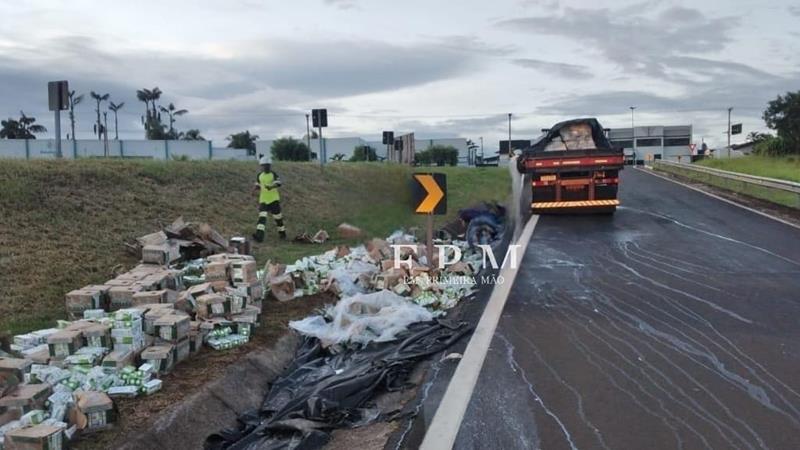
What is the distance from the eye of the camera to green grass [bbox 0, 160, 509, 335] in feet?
27.1

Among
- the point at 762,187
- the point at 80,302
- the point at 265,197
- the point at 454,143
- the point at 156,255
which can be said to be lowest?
the point at 80,302

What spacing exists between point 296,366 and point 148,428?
2022 mm

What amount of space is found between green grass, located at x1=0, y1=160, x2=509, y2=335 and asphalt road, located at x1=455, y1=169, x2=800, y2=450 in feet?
15.5

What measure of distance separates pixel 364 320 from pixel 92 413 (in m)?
2.96

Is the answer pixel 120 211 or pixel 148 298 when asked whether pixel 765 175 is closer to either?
pixel 120 211

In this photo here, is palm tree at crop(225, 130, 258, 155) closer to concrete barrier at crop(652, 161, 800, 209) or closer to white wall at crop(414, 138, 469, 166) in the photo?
white wall at crop(414, 138, 469, 166)

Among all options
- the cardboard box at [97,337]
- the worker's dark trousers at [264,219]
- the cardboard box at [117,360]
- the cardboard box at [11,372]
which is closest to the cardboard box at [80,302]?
the cardboard box at [97,337]

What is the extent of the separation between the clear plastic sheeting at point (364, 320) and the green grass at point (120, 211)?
2.82 m

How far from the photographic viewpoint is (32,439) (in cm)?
402

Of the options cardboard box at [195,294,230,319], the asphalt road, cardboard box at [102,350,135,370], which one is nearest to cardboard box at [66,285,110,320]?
cardboard box at [195,294,230,319]

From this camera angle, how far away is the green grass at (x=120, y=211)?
825cm

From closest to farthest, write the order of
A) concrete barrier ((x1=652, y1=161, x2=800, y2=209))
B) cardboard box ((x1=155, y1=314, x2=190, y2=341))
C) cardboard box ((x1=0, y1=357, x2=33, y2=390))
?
cardboard box ((x1=0, y1=357, x2=33, y2=390))
cardboard box ((x1=155, y1=314, x2=190, y2=341))
concrete barrier ((x1=652, y1=161, x2=800, y2=209))

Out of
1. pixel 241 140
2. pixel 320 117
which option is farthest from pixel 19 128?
pixel 320 117

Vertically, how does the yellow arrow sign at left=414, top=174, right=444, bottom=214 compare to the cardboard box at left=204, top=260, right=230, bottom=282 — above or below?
above
